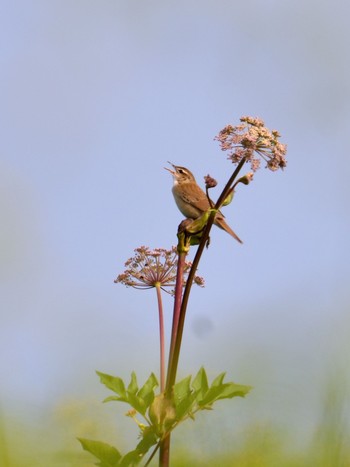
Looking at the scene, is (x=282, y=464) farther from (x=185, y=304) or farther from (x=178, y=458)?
(x=185, y=304)

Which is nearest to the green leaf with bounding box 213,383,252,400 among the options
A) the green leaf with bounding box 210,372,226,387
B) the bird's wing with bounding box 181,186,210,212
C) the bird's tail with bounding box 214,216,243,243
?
the green leaf with bounding box 210,372,226,387

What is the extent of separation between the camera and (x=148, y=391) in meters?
1.61

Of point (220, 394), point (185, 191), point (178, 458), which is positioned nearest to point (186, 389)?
point (220, 394)

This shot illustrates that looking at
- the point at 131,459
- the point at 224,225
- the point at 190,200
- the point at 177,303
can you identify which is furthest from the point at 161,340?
the point at 190,200

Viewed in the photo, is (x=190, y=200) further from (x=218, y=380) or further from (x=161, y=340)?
(x=218, y=380)

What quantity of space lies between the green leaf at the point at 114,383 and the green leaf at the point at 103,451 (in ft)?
0.72

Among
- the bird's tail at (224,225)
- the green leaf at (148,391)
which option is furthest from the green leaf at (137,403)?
the bird's tail at (224,225)

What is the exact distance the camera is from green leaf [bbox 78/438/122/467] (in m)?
1.28

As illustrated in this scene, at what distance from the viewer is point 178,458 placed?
3.79 ft

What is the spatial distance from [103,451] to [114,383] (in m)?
0.28

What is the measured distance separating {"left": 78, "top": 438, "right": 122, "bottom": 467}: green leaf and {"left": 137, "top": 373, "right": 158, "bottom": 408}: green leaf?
0.77ft

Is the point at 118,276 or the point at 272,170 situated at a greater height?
the point at 272,170

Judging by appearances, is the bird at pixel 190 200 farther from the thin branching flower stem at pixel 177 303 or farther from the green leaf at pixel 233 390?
the green leaf at pixel 233 390

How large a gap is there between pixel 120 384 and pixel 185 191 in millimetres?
3405
